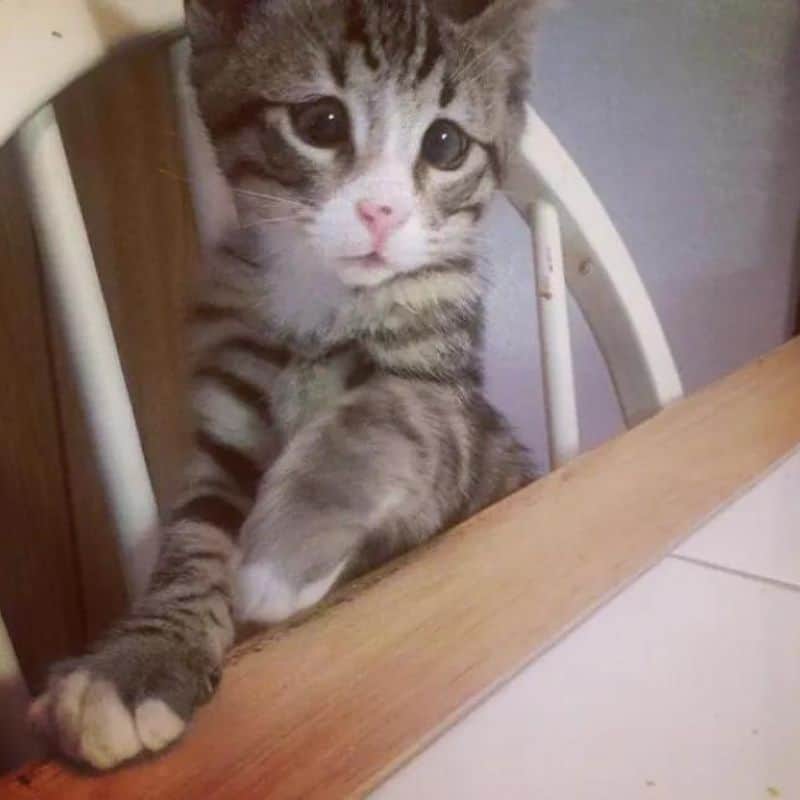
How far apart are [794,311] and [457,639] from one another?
32.2 inches

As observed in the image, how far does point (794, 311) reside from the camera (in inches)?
45.1

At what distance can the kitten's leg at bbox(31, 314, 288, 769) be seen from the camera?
0.36 m

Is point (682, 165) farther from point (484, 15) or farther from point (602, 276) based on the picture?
point (484, 15)

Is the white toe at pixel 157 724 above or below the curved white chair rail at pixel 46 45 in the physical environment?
below


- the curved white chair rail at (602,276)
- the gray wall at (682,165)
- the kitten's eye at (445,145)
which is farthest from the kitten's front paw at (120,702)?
the gray wall at (682,165)

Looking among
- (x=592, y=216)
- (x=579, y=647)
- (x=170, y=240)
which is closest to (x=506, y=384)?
(x=592, y=216)

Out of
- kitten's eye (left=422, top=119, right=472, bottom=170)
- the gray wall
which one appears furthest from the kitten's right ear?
the gray wall

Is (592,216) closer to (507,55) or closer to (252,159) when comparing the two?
(507,55)

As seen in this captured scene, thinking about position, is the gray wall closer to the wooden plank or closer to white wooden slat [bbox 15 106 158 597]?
the wooden plank

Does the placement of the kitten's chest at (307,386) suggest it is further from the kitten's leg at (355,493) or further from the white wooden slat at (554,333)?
the white wooden slat at (554,333)

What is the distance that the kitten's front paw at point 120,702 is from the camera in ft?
1.17

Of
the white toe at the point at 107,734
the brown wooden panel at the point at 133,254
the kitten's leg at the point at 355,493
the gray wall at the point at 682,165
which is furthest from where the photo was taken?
the gray wall at the point at 682,165

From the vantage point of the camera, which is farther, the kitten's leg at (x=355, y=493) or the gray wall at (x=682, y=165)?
the gray wall at (x=682, y=165)

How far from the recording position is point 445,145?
1.80 ft
